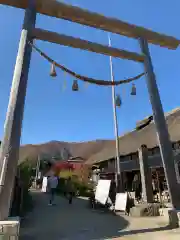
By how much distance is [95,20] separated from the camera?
751 centimetres

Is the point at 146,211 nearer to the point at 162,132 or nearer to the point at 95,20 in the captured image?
the point at 162,132

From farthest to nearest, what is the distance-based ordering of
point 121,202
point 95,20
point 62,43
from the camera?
point 121,202 < point 95,20 < point 62,43

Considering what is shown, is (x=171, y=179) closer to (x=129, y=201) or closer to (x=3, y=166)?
(x=129, y=201)

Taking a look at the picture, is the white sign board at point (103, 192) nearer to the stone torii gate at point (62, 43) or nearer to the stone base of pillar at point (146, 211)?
the stone base of pillar at point (146, 211)

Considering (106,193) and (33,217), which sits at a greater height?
(106,193)

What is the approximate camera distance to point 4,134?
5.32 meters

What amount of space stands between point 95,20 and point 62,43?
1.38 m

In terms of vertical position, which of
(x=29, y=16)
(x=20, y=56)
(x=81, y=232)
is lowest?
(x=81, y=232)

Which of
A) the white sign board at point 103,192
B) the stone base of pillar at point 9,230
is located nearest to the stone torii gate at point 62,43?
the stone base of pillar at point 9,230

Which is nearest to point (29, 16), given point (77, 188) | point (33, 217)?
point (33, 217)

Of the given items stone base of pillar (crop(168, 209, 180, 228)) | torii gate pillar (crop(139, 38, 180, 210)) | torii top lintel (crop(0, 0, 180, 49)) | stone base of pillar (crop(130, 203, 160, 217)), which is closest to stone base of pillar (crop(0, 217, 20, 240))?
stone base of pillar (crop(168, 209, 180, 228))

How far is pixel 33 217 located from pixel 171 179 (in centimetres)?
516

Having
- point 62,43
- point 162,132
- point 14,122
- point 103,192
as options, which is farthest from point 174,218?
point 62,43

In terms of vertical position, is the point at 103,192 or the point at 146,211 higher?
the point at 103,192
